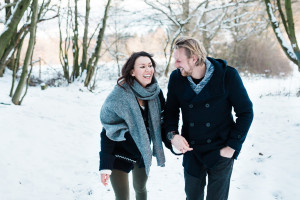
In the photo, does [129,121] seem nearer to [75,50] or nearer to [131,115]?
[131,115]

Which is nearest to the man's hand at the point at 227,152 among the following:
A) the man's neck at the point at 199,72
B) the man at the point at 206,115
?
the man at the point at 206,115

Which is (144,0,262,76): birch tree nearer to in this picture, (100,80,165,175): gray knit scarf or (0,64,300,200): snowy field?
(0,64,300,200): snowy field

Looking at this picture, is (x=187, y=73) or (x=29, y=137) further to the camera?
(x=29, y=137)

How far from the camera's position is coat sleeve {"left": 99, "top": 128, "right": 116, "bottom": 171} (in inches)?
78.1

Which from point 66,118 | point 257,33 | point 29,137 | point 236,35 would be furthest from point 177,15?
point 29,137

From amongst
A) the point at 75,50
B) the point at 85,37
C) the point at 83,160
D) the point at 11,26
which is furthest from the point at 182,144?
the point at 75,50

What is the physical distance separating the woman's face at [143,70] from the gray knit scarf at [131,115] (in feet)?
0.18

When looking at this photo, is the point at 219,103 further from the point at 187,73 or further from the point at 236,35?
the point at 236,35

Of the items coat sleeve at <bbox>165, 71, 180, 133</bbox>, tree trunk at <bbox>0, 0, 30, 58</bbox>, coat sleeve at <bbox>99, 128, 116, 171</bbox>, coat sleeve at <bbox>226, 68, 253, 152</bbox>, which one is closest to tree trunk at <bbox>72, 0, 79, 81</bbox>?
tree trunk at <bbox>0, 0, 30, 58</bbox>

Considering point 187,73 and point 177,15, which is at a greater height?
point 177,15

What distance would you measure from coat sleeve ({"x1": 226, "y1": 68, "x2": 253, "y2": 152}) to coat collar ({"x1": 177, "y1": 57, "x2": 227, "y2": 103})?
67 millimetres

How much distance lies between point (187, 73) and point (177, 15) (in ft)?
39.3

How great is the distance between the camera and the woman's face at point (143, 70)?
204cm

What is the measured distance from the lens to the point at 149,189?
3.35 metres
